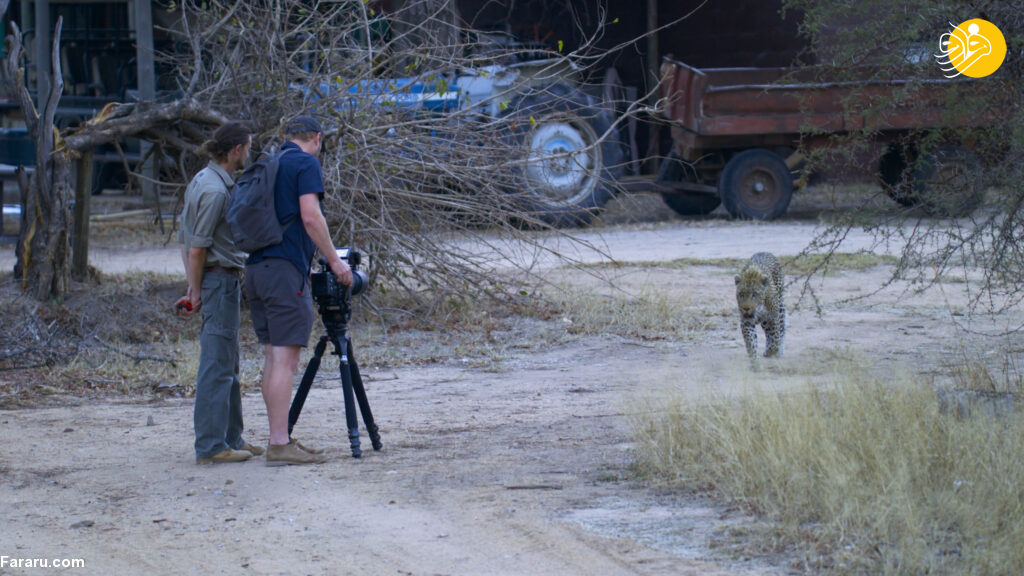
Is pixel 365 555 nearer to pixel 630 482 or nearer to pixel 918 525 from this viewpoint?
pixel 630 482

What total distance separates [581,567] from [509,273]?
22.6 feet

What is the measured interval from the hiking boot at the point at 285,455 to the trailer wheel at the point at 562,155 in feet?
12.9

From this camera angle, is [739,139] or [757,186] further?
[757,186]

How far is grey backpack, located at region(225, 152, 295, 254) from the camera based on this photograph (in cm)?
513

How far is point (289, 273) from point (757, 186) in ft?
37.9

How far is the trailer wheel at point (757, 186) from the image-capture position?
1554 centimetres

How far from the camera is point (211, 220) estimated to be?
535cm

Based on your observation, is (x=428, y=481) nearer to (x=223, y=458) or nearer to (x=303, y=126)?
(x=223, y=458)

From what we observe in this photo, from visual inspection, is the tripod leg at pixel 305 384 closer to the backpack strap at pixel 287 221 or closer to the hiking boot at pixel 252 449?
the hiking boot at pixel 252 449

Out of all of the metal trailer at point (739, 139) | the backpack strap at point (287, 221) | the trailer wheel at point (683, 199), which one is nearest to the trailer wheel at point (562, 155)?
the trailer wheel at point (683, 199)

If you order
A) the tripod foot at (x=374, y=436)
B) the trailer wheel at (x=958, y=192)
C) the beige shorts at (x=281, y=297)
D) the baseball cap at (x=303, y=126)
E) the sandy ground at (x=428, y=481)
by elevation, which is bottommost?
→ the sandy ground at (x=428, y=481)

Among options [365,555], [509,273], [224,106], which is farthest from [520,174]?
[365,555]

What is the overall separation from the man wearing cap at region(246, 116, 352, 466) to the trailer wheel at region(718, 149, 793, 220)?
435 inches

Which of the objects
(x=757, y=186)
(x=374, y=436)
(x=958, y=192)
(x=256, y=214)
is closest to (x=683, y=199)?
(x=757, y=186)
